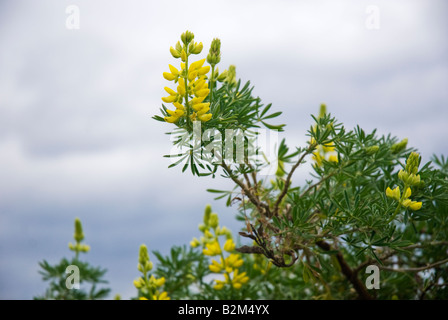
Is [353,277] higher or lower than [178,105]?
lower

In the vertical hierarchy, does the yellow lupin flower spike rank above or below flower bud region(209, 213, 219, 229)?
→ above

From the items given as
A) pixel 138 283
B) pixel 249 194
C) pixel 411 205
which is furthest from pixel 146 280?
pixel 411 205

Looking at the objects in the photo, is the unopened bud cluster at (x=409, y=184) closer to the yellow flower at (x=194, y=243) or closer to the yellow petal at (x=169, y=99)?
the yellow petal at (x=169, y=99)

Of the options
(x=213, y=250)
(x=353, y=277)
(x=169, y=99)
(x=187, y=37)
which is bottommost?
(x=353, y=277)

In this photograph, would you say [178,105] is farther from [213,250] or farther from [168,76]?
[213,250]

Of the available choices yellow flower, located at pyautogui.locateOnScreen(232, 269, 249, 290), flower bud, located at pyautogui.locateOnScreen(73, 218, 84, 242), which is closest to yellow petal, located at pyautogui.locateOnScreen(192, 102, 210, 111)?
yellow flower, located at pyautogui.locateOnScreen(232, 269, 249, 290)

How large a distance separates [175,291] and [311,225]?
94 cm

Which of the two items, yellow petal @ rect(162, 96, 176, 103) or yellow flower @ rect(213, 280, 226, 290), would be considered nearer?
yellow petal @ rect(162, 96, 176, 103)

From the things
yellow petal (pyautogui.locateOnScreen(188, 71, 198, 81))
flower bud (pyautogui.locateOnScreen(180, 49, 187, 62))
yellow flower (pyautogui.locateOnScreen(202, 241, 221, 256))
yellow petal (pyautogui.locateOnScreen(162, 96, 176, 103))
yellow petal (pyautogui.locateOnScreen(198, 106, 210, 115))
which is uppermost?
flower bud (pyautogui.locateOnScreen(180, 49, 187, 62))

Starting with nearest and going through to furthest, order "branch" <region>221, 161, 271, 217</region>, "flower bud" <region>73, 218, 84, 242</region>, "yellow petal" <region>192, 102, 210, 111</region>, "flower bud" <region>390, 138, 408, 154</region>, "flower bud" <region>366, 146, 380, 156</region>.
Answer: "yellow petal" <region>192, 102, 210, 111</region> < "branch" <region>221, 161, 271, 217</region> < "flower bud" <region>366, 146, 380, 156</region> < "flower bud" <region>390, 138, 408, 154</region> < "flower bud" <region>73, 218, 84, 242</region>

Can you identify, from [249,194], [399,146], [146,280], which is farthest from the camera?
[146,280]

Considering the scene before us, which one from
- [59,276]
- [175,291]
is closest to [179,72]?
[175,291]

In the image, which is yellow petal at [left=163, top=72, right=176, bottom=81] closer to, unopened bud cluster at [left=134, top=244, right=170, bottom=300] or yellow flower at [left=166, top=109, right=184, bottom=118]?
yellow flower at [left=166, top=109, right=184, bottom=118]
